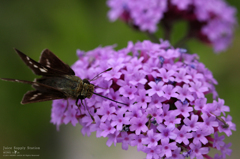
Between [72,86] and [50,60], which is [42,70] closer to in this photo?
[50,60]

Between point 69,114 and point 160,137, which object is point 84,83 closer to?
point 69,114

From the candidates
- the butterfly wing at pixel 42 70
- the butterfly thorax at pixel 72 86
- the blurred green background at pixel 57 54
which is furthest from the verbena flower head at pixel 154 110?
the blurred green background at pixel 57 54

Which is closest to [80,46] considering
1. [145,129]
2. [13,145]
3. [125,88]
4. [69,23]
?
[69,23]

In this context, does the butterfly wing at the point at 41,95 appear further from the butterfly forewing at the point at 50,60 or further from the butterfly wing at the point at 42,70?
the butterfly forewing at the point at 50,60

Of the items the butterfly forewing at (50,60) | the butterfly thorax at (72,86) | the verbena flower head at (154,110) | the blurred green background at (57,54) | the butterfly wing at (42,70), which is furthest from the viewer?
the blurred green background at (57,54)

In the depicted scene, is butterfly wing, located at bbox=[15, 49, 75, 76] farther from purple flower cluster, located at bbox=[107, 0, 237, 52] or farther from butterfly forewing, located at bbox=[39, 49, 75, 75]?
purple flower cluster, located at bbox=[107, 0, 237, 52]

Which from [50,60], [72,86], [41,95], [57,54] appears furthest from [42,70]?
[57,54]

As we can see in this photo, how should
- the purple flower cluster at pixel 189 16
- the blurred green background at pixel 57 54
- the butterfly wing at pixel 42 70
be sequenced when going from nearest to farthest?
the butterfly wing at pixel 42 70
the purple flower cluster at pixel 189 16
the blurred green background at pixel 57 54
